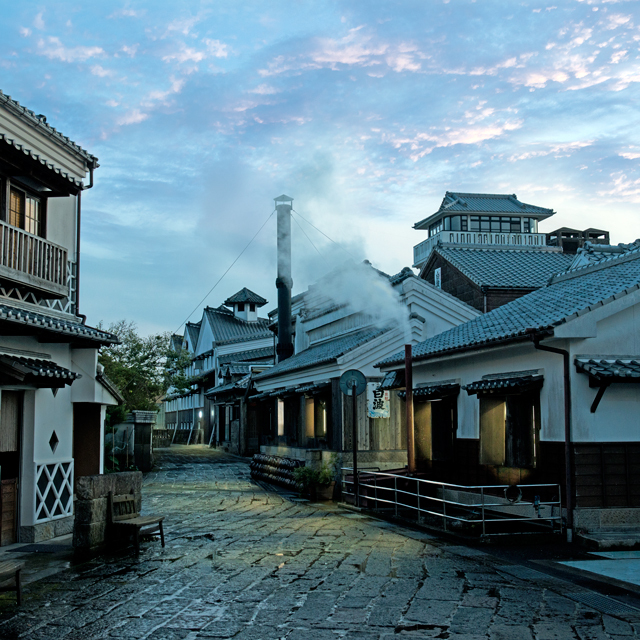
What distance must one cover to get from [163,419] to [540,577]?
65359mm

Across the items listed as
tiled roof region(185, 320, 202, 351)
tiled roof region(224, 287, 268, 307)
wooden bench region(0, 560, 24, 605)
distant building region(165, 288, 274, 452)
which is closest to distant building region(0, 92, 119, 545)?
wooden bench region(0, 560, 24, 605)

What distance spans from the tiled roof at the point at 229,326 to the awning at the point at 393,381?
97.9 feet

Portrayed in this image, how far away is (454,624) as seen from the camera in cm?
681

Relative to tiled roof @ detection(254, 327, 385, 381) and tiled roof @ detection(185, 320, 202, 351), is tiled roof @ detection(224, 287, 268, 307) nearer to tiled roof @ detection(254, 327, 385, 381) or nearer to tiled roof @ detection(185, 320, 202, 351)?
tiled roof @ detection(185, 320, 202, 351)

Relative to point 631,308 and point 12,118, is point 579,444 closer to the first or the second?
point 631,308

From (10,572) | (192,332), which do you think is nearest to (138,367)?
(10,572)

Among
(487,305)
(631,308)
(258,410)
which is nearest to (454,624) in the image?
(631,308)

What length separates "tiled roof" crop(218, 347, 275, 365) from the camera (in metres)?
43.5

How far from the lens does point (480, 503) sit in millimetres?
13719

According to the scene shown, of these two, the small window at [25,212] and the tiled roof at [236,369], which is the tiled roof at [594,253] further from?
the tiled roof at [236,369]

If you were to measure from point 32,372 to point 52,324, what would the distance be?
1.51 meters

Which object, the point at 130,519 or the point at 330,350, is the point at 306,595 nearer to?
the point at 130,519

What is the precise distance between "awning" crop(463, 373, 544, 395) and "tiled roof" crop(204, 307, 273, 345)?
114 ft

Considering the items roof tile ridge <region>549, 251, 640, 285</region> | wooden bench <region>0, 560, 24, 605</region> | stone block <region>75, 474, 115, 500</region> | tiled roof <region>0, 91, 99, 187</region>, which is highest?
tiled roof <region>0, 91, 99, 187</region>
